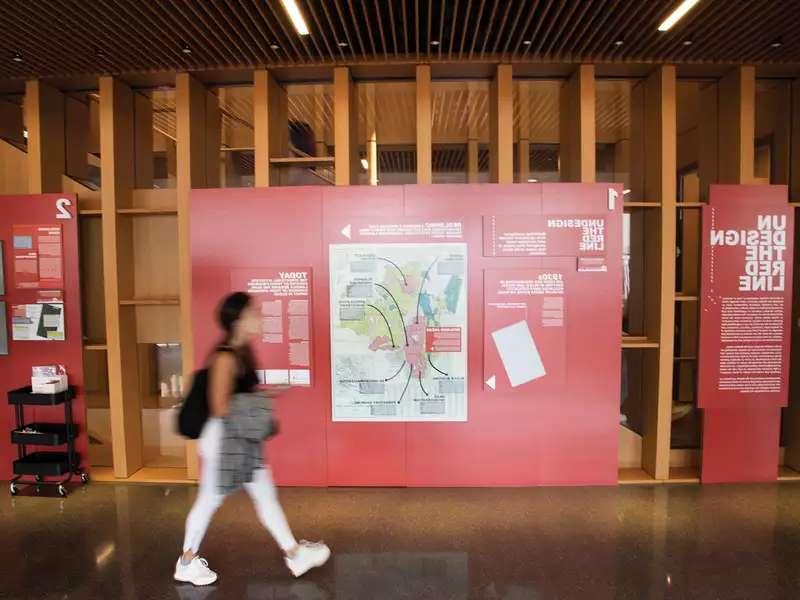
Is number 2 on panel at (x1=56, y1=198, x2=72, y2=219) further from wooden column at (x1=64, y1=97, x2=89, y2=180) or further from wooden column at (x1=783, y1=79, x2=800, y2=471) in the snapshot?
wooden column at (x1=783, y1=79, x2=800, y2=471)

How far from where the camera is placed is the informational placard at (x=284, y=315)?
4445 millimetres

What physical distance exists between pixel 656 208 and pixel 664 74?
4.10ft

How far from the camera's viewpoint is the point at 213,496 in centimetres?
295

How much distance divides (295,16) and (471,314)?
2.78 metres

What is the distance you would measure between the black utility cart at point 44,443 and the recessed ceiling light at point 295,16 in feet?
12.6

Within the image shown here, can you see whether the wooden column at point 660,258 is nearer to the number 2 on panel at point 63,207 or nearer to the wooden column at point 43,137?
the number 2 on panel at point 63,207

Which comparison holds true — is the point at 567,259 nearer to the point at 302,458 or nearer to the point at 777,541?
the point at 777,541

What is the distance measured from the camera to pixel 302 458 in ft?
15.0

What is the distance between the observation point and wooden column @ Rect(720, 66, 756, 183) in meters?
4.62

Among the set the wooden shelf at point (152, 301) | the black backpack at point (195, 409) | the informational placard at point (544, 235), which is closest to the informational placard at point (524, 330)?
the informational placard at point (544, 235)

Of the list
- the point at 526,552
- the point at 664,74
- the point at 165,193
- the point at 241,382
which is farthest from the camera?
the point at 165,193

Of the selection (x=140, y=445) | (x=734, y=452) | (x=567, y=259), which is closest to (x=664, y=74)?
(x=567, y=259)

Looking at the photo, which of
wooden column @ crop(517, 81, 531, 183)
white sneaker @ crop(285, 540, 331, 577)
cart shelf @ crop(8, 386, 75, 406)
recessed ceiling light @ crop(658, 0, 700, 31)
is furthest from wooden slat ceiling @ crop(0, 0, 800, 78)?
white sneaker @ crop(285, 540, 331, 577)

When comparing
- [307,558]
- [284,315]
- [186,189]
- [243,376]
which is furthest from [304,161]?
[307,558]
